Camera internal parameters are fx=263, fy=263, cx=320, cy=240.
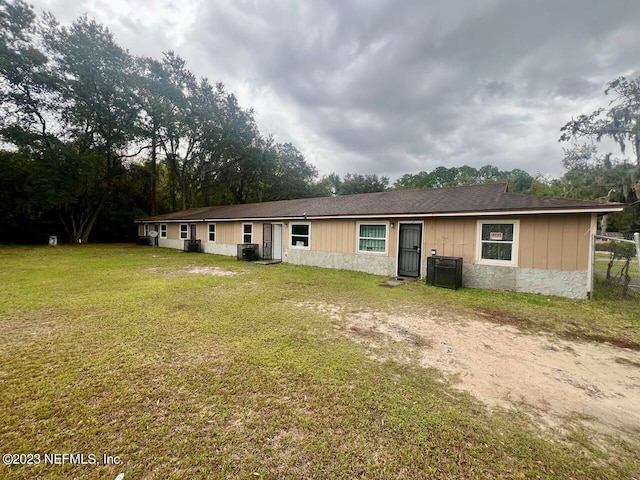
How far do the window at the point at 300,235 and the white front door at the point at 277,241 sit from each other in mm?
848

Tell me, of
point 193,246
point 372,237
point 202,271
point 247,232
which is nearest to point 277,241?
point 247,232

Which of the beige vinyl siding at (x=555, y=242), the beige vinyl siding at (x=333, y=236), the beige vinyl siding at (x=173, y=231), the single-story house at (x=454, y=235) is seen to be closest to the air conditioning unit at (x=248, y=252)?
the single-story house at (x=454, y=235)

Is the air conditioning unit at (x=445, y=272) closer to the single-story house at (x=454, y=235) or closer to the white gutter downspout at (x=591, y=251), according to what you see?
the single-story house at (x=454, y=235)

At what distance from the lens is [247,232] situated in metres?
Answer: 13.6

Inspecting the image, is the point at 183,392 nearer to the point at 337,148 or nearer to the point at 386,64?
the point at 386,64

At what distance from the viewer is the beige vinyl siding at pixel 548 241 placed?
20.4 ft

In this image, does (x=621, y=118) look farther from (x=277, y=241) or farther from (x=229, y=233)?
(x=229, y=233)

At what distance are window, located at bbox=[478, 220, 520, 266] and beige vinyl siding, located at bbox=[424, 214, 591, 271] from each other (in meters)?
0.12

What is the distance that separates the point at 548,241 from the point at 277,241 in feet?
32.1

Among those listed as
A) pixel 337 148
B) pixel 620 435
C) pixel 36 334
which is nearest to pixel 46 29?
pixel 337 148

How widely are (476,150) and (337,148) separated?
1466 cm

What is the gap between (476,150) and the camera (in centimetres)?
2647

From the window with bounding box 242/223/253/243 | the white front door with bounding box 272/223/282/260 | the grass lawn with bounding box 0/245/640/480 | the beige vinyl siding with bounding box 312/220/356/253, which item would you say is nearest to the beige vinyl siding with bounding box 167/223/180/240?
the window with bounding box 242/223/253/243

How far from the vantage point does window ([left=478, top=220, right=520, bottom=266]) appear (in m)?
6.96
